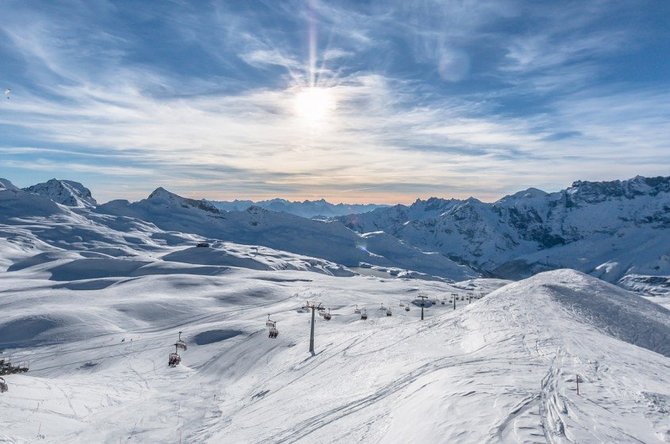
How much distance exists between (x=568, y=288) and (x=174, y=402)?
29759 millimetres

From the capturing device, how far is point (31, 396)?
2422 cm

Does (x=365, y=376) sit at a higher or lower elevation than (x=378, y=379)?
lower

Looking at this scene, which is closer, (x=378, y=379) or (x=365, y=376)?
(x=378, y=379)

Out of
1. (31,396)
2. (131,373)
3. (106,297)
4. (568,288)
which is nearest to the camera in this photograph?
(31,396)

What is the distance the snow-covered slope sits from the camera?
12359 millimetres

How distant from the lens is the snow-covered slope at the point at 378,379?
12.4m

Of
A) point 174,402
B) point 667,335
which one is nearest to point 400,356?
point 174,402

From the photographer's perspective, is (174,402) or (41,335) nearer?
(174,402)

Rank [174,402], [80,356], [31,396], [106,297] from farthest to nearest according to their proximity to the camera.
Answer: [106,297] → [80,356] → [174,402] → [31,396]

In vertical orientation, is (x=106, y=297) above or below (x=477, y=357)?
below

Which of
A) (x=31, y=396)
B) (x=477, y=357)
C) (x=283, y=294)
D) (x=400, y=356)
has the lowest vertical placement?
(x=283, y=294)

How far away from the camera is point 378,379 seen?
2088 centimetres

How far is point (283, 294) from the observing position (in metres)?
96.6

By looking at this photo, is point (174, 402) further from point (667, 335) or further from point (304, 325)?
point (667, 335)
